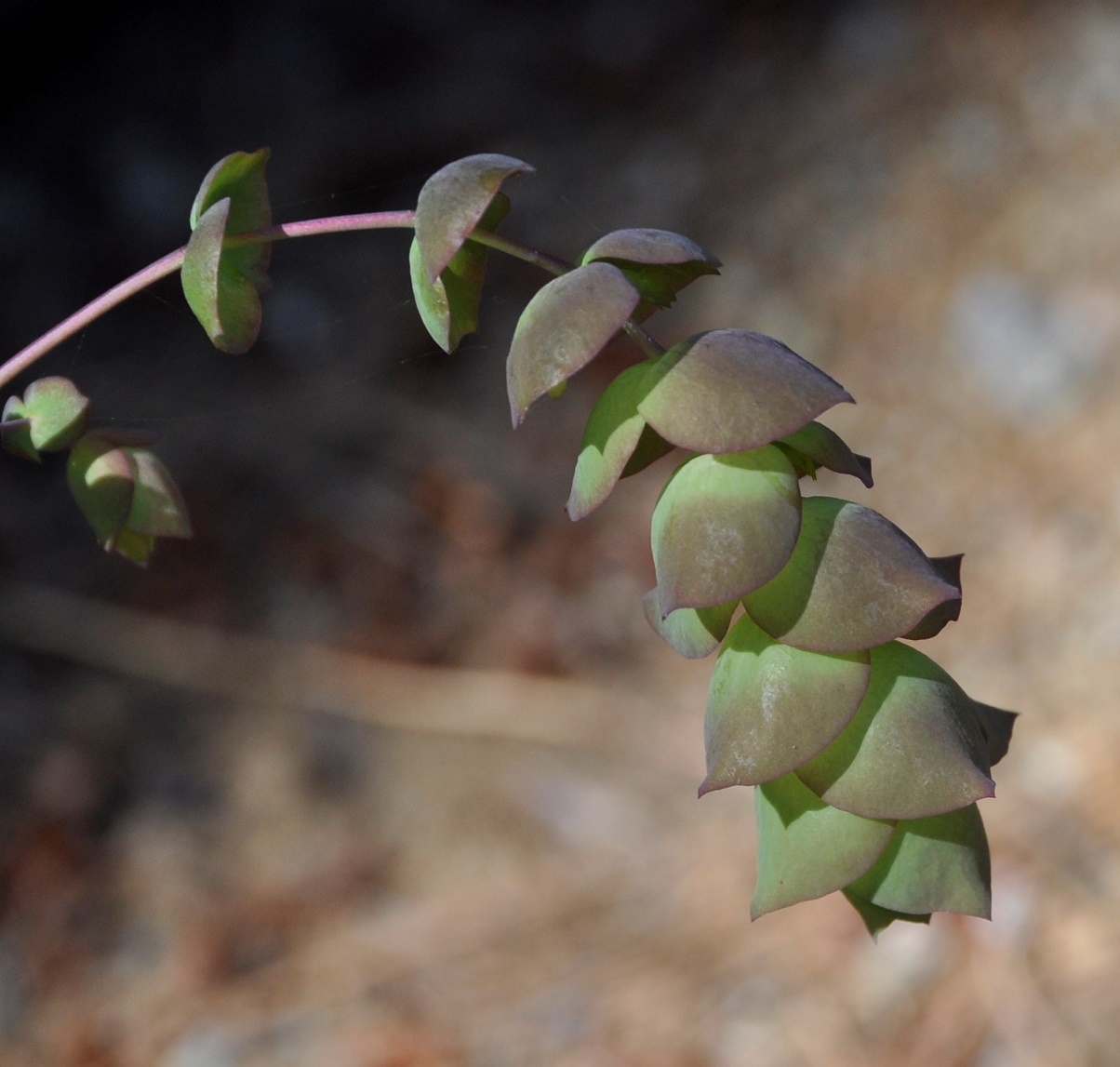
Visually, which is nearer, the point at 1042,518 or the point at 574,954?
the point at 574,954

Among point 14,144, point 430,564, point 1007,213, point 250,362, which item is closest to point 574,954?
point 430,564

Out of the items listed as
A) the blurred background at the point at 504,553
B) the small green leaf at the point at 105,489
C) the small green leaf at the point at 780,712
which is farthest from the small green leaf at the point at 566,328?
the blurred background at the point at 504,553

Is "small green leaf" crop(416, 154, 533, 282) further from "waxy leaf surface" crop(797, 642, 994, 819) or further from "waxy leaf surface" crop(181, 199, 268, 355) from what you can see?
"waxy leaf surface" crop(797, 642, 994, 819)

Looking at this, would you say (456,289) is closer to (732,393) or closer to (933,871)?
(732,393)

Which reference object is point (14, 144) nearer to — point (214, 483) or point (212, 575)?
point (214, 483)

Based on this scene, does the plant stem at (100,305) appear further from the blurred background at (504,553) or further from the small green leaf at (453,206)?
the blurred background at (504,553)
